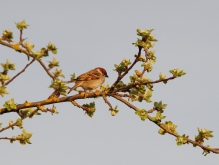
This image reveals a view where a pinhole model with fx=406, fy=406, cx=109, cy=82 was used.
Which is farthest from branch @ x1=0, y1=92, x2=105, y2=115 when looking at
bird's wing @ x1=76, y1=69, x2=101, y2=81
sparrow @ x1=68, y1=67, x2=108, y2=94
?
bird's wing @ x1=76, y1=69, x2=101, y2=81

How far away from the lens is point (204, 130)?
845cm

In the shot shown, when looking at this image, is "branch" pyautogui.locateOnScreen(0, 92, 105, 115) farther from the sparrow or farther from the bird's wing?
the bird's wing

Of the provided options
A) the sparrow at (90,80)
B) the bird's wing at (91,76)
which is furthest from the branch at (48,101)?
the bird's wing at (91,76)

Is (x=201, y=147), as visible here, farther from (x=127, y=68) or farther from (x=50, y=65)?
(x=50, y=65)

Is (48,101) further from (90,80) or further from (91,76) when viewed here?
(91,76)

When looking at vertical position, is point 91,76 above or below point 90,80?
above

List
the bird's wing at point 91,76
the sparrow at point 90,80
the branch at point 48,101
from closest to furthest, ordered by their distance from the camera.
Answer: the branch at point 48,101 < the sparrow at point 90,80 < the bird's wing at point 91,76

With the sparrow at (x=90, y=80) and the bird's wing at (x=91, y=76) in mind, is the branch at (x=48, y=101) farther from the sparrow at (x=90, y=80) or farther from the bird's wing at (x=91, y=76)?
the bird's wing at (x=91, y=76)

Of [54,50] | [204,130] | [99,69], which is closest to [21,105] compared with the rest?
[54,50]

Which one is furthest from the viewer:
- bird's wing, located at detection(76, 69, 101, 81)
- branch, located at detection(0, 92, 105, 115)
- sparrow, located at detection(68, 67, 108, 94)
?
bird's wing, located at detection(76, 69, 101, 81)

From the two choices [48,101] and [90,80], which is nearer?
[48,101]

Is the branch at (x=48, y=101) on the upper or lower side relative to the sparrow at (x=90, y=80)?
lower

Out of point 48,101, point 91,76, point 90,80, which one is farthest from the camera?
point 91,76

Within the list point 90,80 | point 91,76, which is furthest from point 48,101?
point 91,76
